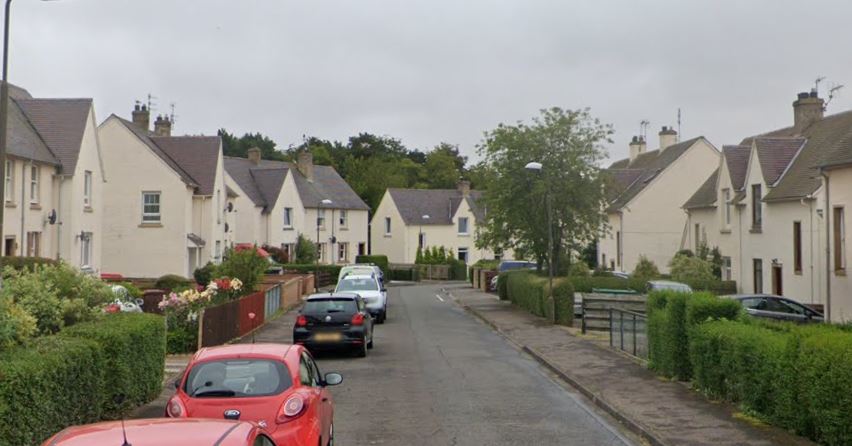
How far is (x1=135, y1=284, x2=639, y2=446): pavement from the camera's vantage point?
39.0 feet

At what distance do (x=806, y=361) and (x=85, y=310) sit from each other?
10348 millimetres

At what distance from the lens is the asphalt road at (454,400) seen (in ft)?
38.9

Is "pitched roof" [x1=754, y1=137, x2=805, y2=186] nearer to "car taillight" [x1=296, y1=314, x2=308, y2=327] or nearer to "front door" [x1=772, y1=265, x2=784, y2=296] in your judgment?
"front door" [x1=772, y1=265, x2=784, y2=296]

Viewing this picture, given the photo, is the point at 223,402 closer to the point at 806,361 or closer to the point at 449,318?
the point at 806,361

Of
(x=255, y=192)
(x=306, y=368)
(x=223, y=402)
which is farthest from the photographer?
(x=255, y=192)

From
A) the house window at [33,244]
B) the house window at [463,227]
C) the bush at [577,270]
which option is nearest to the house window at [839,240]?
the bush at [577,270]

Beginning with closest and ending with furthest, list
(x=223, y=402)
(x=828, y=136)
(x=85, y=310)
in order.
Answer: (x=223, y=402)
(x=85, y=310)
(x=828, y=136)

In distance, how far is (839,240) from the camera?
27.9 meters

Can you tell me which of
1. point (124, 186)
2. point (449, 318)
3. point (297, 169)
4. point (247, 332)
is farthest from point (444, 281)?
point (247, 332)

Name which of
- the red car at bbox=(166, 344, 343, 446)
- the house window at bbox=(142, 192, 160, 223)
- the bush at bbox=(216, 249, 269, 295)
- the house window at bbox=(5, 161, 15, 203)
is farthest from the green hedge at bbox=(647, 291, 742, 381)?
the house window at bbox=(142, 192, 160, 223)

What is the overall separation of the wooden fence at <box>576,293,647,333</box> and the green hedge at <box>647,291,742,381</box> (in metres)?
8.20

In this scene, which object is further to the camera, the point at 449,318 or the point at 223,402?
the point at 449,318

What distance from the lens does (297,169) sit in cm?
7412

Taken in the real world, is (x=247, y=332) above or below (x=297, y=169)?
below
